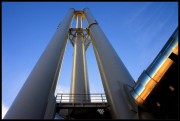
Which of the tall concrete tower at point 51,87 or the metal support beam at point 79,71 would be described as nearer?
the tall concrete tower at point 51,87

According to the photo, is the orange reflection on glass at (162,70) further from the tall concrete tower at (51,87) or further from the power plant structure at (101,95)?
the tall concrete tower at (51,87)

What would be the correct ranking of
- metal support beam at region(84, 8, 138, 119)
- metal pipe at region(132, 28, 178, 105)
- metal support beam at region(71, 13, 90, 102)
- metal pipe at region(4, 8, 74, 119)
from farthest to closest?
metal support beam at region(71, 13, 90, 102) → metal support beam at region(84, 8, 138, 119) → metal pipe at region(4, 8, 74, 119) → metal pipe at region(132, 28, 178, 105)

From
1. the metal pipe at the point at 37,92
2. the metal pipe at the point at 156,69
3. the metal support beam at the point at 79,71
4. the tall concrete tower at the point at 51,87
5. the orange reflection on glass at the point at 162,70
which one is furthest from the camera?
the metal support beam at the point at 79,71

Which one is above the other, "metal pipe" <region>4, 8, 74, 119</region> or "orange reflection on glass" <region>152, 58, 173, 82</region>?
"metal pipe" <region>4, 8, 74, 119</region>

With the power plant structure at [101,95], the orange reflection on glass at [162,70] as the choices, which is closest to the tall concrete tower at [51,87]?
the power plant structure at [101,95]

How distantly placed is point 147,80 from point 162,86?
0.64 metres

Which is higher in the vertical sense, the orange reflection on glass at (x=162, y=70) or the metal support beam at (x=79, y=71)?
the metal support beam at (x=79, y=71)

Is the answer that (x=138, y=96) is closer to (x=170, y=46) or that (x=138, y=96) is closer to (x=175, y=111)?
(x=175, y=111)

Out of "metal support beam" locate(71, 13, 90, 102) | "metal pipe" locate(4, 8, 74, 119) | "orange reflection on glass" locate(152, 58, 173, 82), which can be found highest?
"metal support beam" locate(71, 13, 90, 102)

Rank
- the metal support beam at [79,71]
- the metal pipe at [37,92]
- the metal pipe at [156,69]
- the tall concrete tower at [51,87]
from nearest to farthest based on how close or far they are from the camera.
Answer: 1. the metal pipe at [156,69]
2. the metal pipe at [37,92]
3. the tall concrete tower at [51,87]
4. the metal support beam at [79,71]

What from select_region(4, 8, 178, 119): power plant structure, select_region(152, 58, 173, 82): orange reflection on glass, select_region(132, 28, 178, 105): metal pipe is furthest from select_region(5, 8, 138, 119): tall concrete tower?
select_region(152, 58, 173, 82): orange reflection on glass

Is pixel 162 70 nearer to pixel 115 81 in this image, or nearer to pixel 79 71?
pixel 115 81

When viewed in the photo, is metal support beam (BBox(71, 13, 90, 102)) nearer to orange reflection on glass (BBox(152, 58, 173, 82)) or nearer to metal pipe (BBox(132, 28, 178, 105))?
metal pipe (BBox(132, 28, 178, 105))

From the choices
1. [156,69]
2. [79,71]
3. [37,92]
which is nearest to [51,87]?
[37,92]
